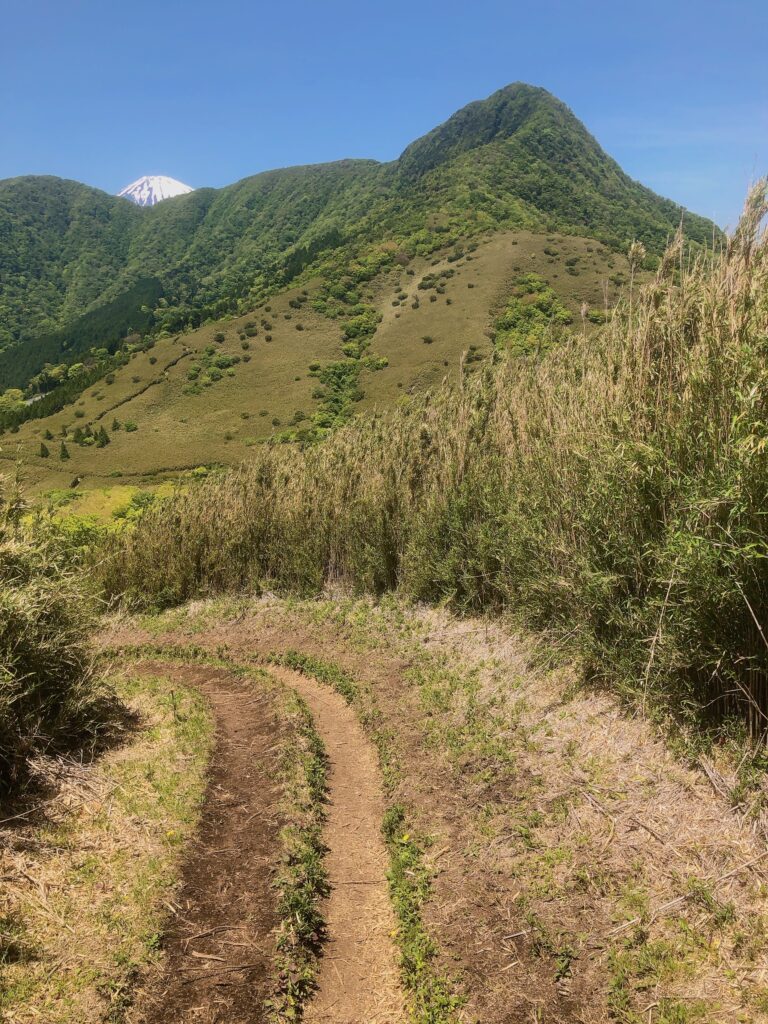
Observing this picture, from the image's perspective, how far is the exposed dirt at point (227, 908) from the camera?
274 cm

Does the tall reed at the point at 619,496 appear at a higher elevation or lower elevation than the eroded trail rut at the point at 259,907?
higher

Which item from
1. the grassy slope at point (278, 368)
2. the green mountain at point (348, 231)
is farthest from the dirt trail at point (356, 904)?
the green mountain at point (348, 231)

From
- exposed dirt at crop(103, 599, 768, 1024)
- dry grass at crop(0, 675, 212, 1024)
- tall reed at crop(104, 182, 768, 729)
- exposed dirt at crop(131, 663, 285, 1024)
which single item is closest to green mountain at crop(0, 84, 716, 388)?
tall reed at crop(104, 182, 768, 729)

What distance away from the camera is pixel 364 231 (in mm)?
121000

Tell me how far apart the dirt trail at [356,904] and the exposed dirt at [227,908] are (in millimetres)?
329

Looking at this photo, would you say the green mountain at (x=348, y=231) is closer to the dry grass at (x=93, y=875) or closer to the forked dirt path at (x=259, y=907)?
the forked dirt path at (x=259, y=907)

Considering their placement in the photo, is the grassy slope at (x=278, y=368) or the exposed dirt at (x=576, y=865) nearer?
the exposed dirt at (x=576, y=865)

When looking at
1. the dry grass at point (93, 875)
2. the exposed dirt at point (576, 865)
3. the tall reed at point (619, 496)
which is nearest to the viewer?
the exposed dirt at point (576, 865)

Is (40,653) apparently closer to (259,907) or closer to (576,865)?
(259,907)

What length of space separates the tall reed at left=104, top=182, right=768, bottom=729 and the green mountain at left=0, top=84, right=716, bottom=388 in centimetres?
6867

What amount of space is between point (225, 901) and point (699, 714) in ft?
9.42

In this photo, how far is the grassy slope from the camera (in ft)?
214

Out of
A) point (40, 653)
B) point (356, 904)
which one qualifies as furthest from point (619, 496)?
point (40, 653)

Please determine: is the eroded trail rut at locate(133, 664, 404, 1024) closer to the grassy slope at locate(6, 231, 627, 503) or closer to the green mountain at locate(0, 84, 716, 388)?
the grassy slope at locate(6, 231, 627, 503)
